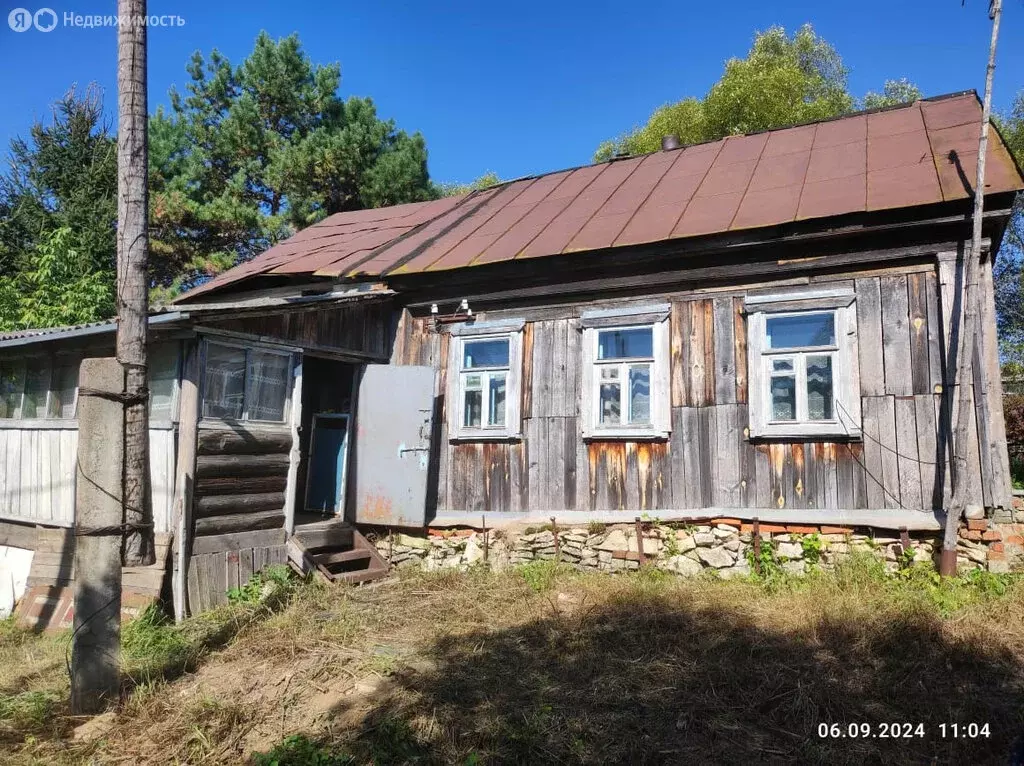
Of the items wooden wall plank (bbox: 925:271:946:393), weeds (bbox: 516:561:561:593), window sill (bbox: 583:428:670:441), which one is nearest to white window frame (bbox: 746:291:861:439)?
wooden wall plank (bbox: 925:271:946:393)

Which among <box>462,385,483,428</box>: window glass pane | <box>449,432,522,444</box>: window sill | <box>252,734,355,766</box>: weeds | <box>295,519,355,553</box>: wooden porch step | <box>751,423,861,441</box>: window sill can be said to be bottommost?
<box>252,734,355,766</box>: weeds

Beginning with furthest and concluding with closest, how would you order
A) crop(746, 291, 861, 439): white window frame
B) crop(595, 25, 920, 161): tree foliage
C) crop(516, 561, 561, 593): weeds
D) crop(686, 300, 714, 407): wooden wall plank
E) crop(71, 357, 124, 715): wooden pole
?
crop(595, 25, 920, 161): tree foliage < crop(686, 300, 714, 407): wooden wall plank < crop(516, 561, 561, 593): weeds < crop(746, 291, 861, 439): white window frame < crop(71, 357, 124, 715): wooden pole

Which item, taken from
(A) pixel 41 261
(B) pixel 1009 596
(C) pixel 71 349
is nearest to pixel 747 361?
(B) pixel 1009 596

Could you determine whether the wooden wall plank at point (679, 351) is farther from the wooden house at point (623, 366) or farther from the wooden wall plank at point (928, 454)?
the wooden wall plank at point (928, 454)

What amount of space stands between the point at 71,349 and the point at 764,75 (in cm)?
1882

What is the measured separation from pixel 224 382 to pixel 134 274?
2.59 m

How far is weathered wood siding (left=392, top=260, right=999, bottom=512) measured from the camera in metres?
6.50

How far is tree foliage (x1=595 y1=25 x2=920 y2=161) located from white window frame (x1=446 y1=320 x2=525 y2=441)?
12.1 meters

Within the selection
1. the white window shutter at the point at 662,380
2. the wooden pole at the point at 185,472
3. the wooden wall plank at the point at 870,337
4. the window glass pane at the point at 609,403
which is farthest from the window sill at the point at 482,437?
the wooden wall plank at the point at 870,337

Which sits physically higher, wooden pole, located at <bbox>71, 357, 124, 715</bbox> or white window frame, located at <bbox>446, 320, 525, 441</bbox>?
white window frame, located at <bbox>446, 320, 525, 441</bbox>

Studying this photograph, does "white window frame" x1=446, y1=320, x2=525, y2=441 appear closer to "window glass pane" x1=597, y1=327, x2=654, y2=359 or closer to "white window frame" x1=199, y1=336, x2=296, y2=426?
"window glass pane" x1=597, y1=327, x2=654, y2=359

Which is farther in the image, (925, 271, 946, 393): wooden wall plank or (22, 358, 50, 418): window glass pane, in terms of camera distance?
(22, 358, 50, 418): window glass pane

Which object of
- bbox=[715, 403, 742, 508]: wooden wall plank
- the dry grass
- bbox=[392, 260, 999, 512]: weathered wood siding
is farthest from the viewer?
bbox=[715, 403, 742, 508]: wooden wall plank

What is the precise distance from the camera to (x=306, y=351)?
8.06 meters
